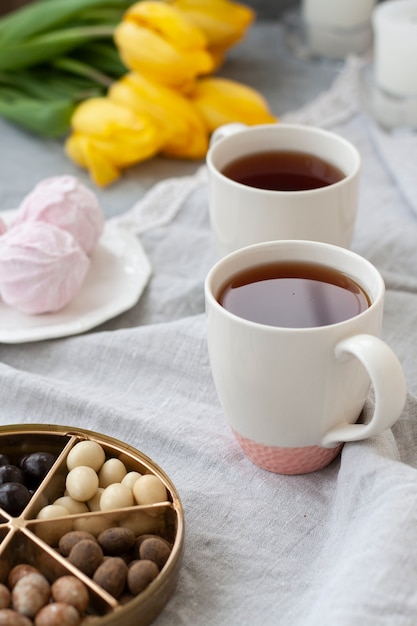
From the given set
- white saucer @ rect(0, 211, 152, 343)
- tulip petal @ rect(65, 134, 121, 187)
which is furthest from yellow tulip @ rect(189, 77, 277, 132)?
white saucer @ rect(0, 211, 152, 343)

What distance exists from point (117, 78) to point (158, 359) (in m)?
0.57

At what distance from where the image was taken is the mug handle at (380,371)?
51 centimetres

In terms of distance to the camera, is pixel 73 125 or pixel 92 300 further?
pixel 73 125

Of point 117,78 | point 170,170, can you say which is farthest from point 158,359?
Result: point 117,78

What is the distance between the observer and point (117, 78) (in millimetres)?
1164

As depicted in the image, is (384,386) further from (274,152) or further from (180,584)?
(274,152)

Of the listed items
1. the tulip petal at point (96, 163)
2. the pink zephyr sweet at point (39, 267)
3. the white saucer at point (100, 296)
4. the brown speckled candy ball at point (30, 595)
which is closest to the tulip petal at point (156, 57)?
the tulip petal at point (96, 163)

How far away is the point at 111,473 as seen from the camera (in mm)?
560

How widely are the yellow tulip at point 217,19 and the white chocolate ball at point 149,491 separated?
768 mm

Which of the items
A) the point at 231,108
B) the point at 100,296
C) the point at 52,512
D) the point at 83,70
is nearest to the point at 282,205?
the point at 100,296

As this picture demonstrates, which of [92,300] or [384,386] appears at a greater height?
[384,386]

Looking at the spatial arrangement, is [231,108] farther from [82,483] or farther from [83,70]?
[82,483]

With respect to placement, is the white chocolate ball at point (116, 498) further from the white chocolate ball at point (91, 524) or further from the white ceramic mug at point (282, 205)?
the white ceramic mug at point (282, 205)

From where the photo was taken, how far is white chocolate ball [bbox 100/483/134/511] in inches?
21.0
